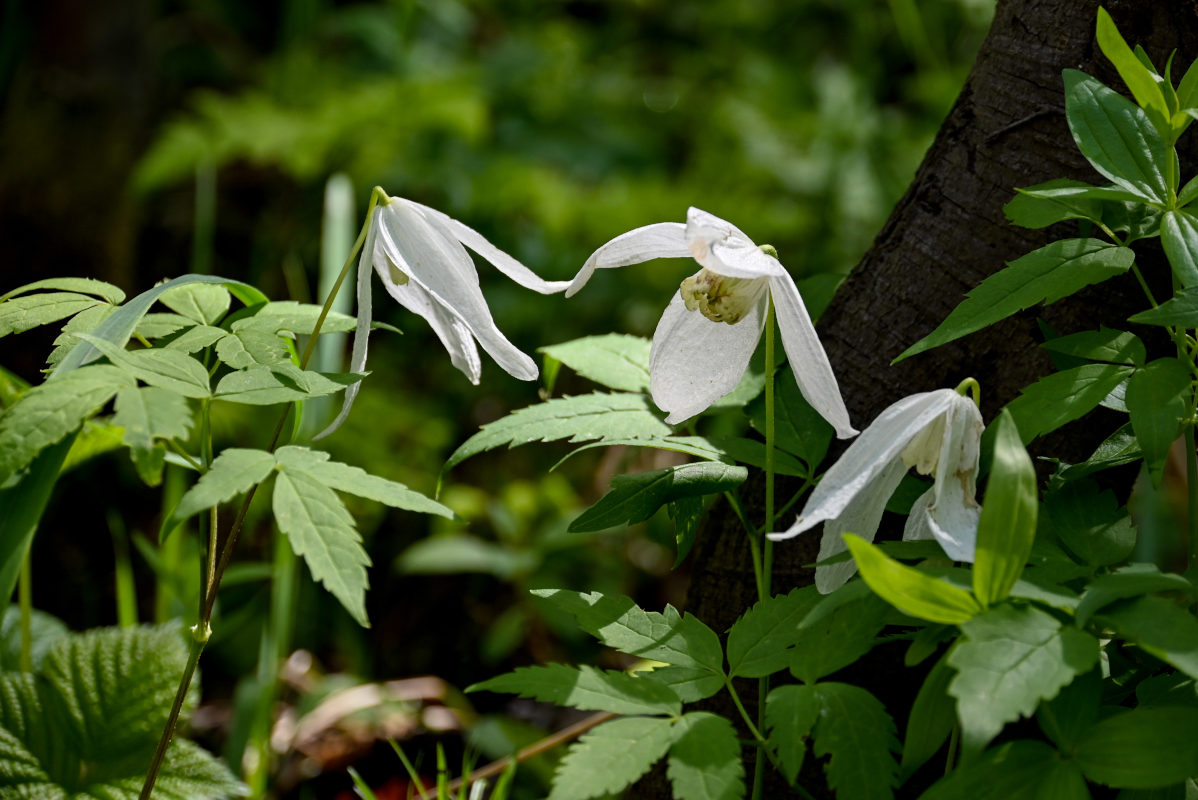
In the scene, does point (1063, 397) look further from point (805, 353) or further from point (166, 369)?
point (166, 369)

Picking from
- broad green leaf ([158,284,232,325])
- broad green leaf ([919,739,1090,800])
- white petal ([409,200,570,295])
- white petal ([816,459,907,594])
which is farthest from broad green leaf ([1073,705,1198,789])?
broad green leaf ([158,284,232,325])

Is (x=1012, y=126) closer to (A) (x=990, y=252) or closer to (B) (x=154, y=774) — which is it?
(A) (x=990, y=252)

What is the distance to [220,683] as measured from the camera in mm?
2100

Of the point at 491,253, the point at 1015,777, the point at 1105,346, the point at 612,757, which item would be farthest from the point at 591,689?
the point at 1105,346

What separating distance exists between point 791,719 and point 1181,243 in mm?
496

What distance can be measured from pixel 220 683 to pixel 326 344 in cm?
93

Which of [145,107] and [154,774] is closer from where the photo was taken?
[154,774]

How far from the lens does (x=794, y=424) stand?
37.8 inches

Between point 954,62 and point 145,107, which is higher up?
point 954,62

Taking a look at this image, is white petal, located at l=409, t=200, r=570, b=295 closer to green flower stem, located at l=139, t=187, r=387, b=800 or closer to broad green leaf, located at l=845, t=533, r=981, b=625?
green flower stem, located at l=139, t=187, r=387, b=800

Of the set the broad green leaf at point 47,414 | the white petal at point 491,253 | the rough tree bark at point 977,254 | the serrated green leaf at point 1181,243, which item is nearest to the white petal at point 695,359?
the white petal at point 491,253

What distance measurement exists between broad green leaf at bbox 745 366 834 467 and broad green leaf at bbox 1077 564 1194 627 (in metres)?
0.32

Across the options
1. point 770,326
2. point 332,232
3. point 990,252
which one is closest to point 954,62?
point 332,232

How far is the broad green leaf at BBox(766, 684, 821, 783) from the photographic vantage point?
66 cm
